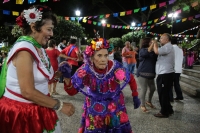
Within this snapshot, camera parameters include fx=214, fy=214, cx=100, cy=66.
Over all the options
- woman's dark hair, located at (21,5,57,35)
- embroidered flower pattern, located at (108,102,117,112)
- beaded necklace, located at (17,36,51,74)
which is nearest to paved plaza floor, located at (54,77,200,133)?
embroidered flower pattern, located at (108,102,117,112)

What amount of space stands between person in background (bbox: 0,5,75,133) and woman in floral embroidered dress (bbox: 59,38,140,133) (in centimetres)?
92

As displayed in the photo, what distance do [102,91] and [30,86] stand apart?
1340 millimetres

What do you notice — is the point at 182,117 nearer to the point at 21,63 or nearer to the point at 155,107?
the point at 155,107

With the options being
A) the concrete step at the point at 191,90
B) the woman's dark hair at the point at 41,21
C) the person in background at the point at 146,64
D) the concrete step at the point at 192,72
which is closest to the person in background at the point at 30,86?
the woman's dark hair at the point at 41,21

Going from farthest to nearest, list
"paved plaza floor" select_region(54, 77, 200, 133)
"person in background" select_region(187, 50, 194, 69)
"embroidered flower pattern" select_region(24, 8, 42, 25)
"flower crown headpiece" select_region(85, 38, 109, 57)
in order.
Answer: "person in background" select_region(187, 50, 194, 69) → "paved plaza floor" select_region(54, 77, 200, 133) → "flower crown headpiece" select_region(85, 38, 109, 57) → "embroidered flower pattern" select_region(24, 8, 42, 25)

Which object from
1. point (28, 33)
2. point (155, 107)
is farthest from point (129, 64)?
point (28, 33)

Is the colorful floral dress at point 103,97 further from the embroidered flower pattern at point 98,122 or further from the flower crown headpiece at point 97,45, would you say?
the flower crown headpiece at point 97,45

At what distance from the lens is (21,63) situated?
156cm

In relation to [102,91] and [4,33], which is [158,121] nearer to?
[102,91]

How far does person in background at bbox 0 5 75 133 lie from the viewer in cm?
157

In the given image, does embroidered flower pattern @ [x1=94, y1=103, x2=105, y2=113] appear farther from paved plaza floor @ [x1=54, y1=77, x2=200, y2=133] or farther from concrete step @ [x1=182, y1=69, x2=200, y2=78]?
concrete step @ [x1=182, y1=69, x2=200, y2=78]

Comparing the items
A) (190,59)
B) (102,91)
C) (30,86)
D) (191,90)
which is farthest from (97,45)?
(190,59)

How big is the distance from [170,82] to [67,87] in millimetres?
3064

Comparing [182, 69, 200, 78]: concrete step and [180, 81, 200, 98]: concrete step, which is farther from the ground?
[182, 69, 200, 78]: concrete step
